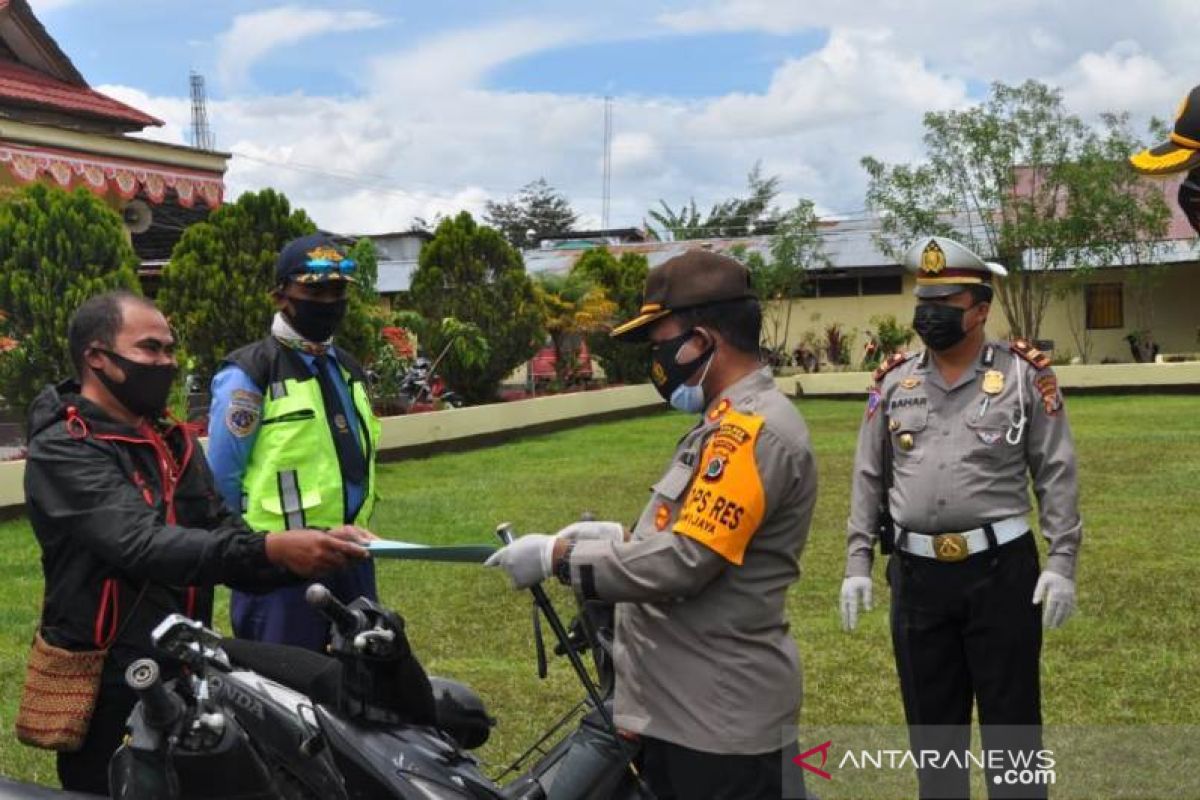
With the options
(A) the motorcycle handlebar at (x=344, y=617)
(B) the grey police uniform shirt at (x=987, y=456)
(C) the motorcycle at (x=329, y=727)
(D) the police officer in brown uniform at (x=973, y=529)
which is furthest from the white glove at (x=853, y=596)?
(A) the motorcycle handlebar at (x=344, y=617)

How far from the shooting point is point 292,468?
12.2 feet

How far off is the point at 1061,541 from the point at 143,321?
2.56 metres

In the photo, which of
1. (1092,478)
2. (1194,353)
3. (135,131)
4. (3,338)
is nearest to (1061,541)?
(1092,478)

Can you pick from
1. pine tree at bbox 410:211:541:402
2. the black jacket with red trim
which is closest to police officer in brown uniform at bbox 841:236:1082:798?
the black jacket with red trim

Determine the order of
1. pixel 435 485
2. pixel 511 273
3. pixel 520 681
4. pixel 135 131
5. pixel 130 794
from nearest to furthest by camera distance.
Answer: pixel 130 794 → pixel 520 681 → pixel 435 485 → pixel 511 273 → pixel 135 131

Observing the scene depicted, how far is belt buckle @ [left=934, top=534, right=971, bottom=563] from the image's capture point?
3658mm

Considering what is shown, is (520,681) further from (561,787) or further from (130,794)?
(130,794)

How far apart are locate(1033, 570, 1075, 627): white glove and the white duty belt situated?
15 centimetres

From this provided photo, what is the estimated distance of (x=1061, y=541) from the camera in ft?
11.9

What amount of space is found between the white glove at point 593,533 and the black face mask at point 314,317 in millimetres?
1568

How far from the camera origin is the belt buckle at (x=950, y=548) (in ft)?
12.0

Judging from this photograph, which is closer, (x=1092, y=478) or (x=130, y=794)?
(x=130, y=794)

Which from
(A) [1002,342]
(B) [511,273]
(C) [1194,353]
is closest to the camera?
(A) [1002,342]

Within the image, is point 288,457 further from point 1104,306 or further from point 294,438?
point 1104,306
